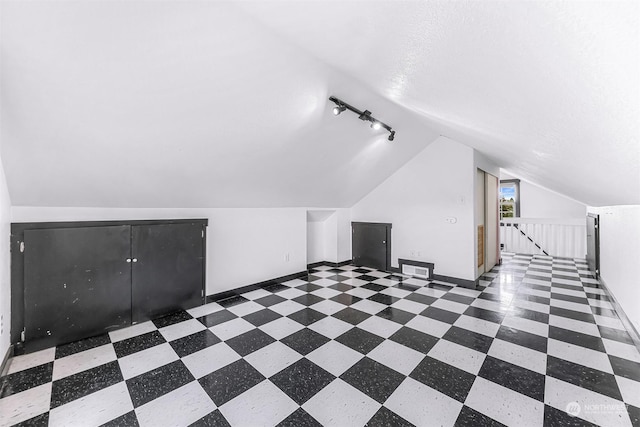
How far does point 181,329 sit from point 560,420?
115 inches

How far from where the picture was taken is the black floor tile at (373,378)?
5.39 ft

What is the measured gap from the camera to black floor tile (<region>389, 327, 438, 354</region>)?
2166mm

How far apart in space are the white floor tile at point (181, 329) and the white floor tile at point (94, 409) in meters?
0.69

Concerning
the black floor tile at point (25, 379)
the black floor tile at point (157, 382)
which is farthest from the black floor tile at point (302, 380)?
the black floor tile at point (25, 379)

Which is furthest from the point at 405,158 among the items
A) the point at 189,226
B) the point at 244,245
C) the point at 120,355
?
the point at 120,355

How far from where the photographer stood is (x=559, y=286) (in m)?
3.81

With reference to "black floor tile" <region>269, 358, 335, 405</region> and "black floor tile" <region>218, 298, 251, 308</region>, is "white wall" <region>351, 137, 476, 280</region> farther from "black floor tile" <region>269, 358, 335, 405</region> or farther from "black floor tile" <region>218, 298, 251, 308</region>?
"black floor tile" <region>269, 358, 335, 405</region>

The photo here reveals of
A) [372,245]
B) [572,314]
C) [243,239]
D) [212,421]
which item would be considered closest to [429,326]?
[572,314]

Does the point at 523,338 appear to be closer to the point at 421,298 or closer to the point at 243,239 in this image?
the point at 421,298

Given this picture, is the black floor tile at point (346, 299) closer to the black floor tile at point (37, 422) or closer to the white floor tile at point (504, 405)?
the white floor tile at point (504, 405)

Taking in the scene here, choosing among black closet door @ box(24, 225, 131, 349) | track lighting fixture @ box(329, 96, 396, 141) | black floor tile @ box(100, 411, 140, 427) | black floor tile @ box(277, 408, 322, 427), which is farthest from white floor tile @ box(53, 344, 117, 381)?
track lighting fixture @ box(329, 96, 396, 141)

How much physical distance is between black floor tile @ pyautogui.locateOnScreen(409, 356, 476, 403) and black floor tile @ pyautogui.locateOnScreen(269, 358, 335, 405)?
0.65 meters

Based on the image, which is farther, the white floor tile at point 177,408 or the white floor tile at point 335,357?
the white floor tile at point 335,357

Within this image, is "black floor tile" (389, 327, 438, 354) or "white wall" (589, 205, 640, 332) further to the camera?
"white wall" (589, 205, 640, 332)
